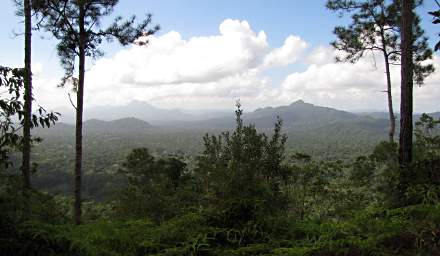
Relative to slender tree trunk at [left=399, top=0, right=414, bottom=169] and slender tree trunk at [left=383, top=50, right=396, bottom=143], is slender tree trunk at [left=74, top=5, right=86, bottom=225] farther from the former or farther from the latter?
slender tree trunk at [left=383, top=50, right=396, bottom=143]

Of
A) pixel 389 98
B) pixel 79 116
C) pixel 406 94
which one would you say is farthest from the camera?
pixel 389 98

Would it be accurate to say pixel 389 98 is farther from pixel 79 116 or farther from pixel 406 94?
pixel 79 116

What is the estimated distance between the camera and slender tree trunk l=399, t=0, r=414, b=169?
6703 mm

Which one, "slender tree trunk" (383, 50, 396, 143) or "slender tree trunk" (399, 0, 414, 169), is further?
"slender tree trunk" (383, 50, 396, 143)

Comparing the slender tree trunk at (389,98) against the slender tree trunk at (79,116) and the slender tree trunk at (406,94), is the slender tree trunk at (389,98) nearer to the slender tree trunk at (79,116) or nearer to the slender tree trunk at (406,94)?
the slender tree trunk at (406,94)

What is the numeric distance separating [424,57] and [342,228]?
43.5 feet

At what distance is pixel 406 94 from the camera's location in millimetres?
6855

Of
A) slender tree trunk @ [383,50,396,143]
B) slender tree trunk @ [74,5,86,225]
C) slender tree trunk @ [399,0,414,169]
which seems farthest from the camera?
slender tree trunk @ [383,50,396,143]

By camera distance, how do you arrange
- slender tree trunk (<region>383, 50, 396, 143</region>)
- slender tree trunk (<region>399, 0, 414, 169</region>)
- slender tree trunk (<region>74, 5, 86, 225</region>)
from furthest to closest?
slender tree trunk (<region>383, 50, 396, 143</region>), slender tree trunk (<region>74, 5, 86, 225</region>), slender tree trunk (<region>399, 0, 414, 169</region>)


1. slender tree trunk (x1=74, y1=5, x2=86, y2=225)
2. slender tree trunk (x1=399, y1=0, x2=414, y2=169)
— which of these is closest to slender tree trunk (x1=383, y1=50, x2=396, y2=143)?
slender tree trunk (x1=399, y1=0, x2=414, y2=169)

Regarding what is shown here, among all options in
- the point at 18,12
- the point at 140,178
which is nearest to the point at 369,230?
the point at 18,12

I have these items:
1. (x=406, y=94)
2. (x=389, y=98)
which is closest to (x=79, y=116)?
(x=406, y=94)

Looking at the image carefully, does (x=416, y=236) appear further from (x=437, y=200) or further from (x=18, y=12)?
(x=18, y=12)

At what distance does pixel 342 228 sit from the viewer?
12.1ft
